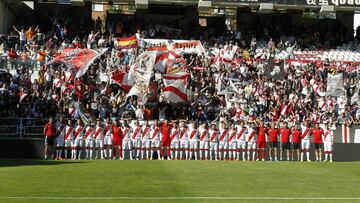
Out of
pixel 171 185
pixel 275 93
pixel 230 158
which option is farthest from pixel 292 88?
pixel 171 185

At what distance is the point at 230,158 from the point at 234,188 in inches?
628

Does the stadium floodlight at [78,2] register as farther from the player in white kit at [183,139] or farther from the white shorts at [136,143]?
the player in white kit at [183,139]

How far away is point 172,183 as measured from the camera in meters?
19.5

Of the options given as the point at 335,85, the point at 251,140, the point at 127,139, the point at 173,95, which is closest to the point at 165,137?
the point at 127,139

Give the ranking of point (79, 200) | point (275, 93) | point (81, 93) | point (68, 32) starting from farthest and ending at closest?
point (68, 32)
point (275, 93)
point (81, 93)
point (79, 200)

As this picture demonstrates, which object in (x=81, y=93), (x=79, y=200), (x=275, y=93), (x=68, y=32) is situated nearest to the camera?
(x=79, y=200)

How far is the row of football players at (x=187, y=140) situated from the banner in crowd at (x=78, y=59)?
3495mm

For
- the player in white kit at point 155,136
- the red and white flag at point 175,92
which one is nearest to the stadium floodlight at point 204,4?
the red and white flag at point 175,92

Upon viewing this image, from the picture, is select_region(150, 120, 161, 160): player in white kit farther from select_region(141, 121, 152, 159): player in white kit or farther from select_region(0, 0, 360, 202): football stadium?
select_region(141, 121, 152, 159): player in white kit

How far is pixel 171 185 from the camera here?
19.0 meters

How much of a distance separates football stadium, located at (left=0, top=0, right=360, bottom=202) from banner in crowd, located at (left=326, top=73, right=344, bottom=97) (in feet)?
0.22

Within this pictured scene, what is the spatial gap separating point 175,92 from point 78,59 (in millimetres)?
5285

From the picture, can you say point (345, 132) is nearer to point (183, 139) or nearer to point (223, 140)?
point (223, 140)

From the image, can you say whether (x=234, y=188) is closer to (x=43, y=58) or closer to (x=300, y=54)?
(x=43, y=58)
